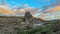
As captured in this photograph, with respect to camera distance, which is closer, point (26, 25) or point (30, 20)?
point (26, 25)

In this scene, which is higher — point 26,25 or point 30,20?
point 30,20

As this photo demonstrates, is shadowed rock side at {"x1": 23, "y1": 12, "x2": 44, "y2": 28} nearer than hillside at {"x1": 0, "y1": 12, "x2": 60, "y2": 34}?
No

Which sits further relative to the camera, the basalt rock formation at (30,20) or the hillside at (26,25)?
the basalt rock formation at (30,20)

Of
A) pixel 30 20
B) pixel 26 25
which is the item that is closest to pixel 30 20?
pixel 30 20

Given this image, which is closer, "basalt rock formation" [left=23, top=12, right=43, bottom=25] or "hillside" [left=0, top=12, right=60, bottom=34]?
"hillside" [left=0, top=12, right=60, bottom=34]

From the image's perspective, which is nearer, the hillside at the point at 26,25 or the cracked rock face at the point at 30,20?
the hillside at the point at 26,25

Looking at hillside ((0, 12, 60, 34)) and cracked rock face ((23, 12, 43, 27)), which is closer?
hillside ((0, 12, 60, 34))

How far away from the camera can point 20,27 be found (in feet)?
49.4

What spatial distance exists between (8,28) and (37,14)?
208 centimetres

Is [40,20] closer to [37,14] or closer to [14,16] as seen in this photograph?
[37,14]

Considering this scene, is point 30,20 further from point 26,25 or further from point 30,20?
point 26,25

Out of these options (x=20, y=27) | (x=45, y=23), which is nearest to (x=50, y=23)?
(x=45, y=23)

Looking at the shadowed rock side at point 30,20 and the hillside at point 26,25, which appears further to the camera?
the shadowed rock side at point 30,20

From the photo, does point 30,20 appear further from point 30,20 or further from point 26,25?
point 26,25
